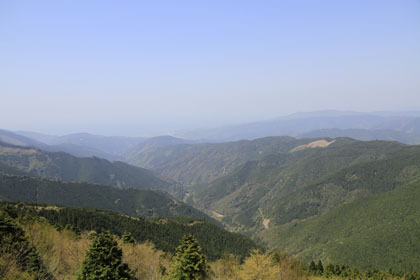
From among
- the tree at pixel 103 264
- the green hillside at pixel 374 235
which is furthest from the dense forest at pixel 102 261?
the green hillside at pixel 374 235

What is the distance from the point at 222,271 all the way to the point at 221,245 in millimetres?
96479

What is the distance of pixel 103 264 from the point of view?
35.6 metres

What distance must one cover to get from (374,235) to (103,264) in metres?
160

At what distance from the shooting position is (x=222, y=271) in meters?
46.2

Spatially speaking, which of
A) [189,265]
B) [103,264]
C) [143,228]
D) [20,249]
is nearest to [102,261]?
[103,264]

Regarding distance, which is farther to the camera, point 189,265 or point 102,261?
point 189,265

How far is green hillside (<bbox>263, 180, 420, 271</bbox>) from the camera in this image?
124375mm

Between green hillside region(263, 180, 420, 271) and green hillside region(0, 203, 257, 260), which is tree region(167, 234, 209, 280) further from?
green hillside region(263, 180, 420, 271)

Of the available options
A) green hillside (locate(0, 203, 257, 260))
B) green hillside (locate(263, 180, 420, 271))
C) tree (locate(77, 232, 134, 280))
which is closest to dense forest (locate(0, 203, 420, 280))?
tree (locate(77, 232, 134, 280))

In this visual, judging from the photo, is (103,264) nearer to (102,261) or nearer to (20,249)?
(102,261)

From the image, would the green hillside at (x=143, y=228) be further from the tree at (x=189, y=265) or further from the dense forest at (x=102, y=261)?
the tree at (x=189, y=265)

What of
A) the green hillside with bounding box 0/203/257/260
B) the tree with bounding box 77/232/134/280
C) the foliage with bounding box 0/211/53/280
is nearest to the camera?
the foliage with bounding box 0/211/53/280

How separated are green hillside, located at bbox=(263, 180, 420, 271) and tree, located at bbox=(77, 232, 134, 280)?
131762mm

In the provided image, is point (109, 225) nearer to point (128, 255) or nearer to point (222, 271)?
point (128, 255)
